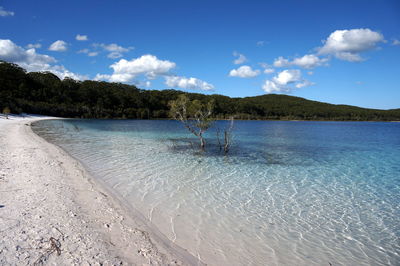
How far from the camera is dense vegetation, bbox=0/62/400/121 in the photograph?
86.2 m

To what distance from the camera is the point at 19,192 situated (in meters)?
7.03

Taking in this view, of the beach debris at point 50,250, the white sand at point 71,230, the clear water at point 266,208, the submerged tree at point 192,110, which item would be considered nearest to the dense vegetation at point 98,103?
the submerged tree at point 192,110

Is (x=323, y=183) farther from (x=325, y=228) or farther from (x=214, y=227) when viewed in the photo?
(x=214, y=227)

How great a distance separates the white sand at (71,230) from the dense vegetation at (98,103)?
6594 cm

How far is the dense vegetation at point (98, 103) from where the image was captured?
283 ft

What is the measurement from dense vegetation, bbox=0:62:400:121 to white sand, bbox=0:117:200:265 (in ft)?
216

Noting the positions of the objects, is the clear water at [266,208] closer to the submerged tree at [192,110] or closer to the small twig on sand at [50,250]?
the small twig on sand at [50,250]

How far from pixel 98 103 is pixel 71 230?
119 m

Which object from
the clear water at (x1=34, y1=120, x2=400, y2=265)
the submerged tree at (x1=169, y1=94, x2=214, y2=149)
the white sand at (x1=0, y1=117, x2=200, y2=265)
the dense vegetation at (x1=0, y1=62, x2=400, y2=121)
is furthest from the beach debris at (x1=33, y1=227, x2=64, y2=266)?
the dense vegetation at (x1=0, y1=62, x2=400, y2=121)

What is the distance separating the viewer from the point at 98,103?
373ft

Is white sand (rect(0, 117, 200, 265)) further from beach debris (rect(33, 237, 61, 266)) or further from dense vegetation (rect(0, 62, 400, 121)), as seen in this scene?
dense vegetation (rect(0, 62, 400, 121))

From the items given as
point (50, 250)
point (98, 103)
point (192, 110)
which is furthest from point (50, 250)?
point (98, 103)

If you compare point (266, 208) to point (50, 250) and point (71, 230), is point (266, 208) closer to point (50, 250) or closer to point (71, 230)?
point (71, 230)

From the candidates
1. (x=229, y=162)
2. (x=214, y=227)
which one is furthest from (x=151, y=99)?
(x=214, y=227)
